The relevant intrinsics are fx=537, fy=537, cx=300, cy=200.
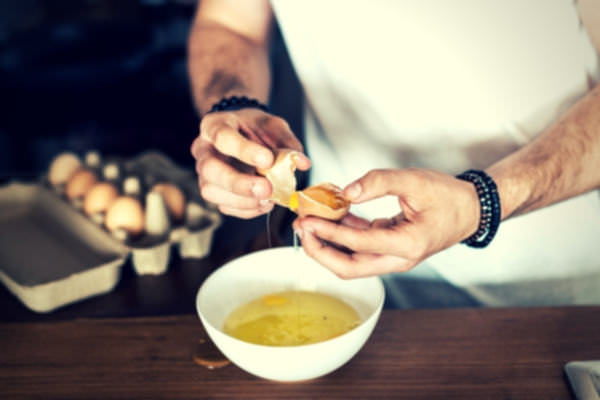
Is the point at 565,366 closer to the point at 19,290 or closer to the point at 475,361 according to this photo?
the point at 475,361

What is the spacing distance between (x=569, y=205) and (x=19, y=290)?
1.29 metres

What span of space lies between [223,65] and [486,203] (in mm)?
844

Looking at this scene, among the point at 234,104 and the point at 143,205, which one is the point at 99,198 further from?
the point at 234,104

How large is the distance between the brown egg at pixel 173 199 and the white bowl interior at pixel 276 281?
0.50 metres

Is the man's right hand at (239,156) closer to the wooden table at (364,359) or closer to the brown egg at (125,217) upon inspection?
the wooden table at (364,359)

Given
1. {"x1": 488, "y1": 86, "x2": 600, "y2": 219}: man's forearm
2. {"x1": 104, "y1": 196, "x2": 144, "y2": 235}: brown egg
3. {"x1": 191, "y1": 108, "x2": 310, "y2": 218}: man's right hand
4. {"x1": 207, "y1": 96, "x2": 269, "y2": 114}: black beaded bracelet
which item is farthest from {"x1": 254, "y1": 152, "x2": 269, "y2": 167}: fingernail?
{"x1": 104, "y1": 196, "x2": 144, "y2": 235}: brown egg

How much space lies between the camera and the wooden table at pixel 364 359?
875mm

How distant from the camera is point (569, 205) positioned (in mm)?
1315

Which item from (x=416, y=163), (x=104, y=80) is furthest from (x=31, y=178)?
(x=104, y=80)

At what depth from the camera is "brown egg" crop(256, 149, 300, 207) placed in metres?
0.95

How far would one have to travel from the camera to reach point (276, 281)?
1042 mm

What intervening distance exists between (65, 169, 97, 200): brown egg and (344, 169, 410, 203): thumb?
100 centimetres

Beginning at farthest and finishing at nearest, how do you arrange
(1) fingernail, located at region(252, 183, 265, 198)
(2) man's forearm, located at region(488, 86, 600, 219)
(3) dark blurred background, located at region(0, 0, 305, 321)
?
(3) dark blurred background, located at region(0, 0, 305, 321) → (2) man's forearm, located at region(488, 86, 600, 219) → (1) fingernail, located at region(252, 183, 265, 198)

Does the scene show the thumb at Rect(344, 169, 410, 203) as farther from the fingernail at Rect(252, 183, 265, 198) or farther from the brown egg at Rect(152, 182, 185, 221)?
the brown egg at Rect(152, 182, 185, 221)
